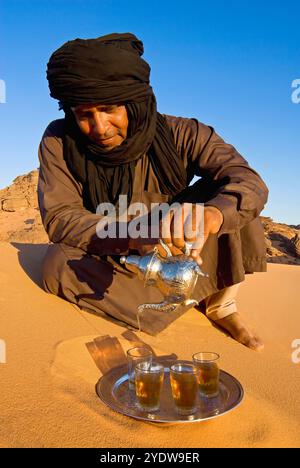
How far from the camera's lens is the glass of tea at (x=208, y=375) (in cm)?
191

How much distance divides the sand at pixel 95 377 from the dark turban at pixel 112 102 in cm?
89

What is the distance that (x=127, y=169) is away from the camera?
10.2ft

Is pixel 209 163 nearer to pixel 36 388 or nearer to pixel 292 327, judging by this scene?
pixel 292 327

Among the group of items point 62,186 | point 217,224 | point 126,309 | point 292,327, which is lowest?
point 292,327

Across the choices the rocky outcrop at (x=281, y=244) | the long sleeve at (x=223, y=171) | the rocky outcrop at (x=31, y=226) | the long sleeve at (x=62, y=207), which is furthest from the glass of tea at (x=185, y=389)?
the rocky outcrop at (x=281, y=244)

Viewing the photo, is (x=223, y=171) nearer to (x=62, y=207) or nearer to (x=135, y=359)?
(x=62, y=207)

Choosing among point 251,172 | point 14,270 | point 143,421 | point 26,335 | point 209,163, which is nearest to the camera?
point 143,421

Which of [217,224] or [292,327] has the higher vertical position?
[217,224]

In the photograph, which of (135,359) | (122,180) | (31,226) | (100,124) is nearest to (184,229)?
(135,359)

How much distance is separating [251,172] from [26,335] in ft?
5.45

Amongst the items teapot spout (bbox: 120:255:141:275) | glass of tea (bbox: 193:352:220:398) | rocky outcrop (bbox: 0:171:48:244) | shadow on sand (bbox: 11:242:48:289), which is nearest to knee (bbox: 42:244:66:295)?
shadow on sand (bbox: 11:242:48:289)

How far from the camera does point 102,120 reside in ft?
9.02

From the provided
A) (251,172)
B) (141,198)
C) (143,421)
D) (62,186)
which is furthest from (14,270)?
(143,421)

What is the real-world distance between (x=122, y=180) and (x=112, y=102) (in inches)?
22.7
